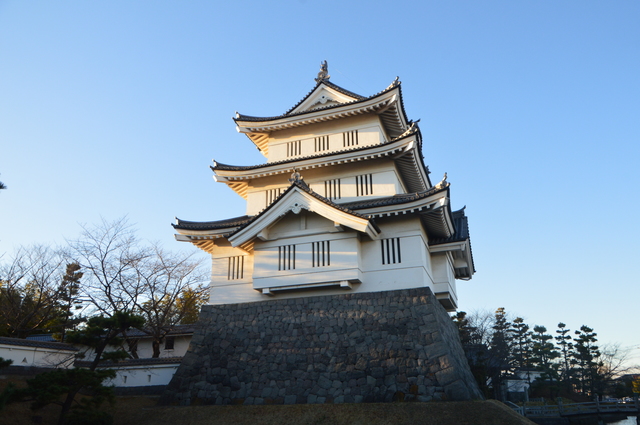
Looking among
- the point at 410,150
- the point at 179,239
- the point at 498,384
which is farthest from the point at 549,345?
the point at 179,239

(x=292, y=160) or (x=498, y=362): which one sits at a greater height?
(x=292, y=160)

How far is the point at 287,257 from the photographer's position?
15.1 metres

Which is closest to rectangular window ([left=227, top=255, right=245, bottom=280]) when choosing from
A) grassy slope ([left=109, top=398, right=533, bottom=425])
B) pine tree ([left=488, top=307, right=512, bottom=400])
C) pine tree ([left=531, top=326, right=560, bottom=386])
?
grassy slope ([left=109, top=398, right=533, bottom=425])

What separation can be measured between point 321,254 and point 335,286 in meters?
1.11

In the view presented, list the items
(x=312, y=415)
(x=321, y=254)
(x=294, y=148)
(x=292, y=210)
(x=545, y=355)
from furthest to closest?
(x=545, y=355)
(x=294, y=148)
(x=292, y=210)
(x=321, y=254)
(x=312, y=415)

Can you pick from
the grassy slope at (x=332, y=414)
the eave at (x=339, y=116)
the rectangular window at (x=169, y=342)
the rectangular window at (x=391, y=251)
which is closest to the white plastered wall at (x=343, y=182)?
the rectangular window at (x=391, y=251)

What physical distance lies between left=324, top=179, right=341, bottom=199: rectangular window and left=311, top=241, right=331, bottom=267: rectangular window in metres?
2.81

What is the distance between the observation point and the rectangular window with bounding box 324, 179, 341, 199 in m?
17.2

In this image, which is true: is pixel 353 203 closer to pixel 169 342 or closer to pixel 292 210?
pixel 292 210

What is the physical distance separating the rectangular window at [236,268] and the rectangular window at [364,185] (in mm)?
4882

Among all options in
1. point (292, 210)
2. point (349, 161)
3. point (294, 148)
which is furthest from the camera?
point (294, 148)

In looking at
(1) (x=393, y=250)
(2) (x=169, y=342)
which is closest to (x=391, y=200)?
(1) (x=393, y=250)

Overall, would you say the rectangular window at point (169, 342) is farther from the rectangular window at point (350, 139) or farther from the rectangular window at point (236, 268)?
the rectangular window at point (350, 139)

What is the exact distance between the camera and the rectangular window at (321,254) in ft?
48.0
